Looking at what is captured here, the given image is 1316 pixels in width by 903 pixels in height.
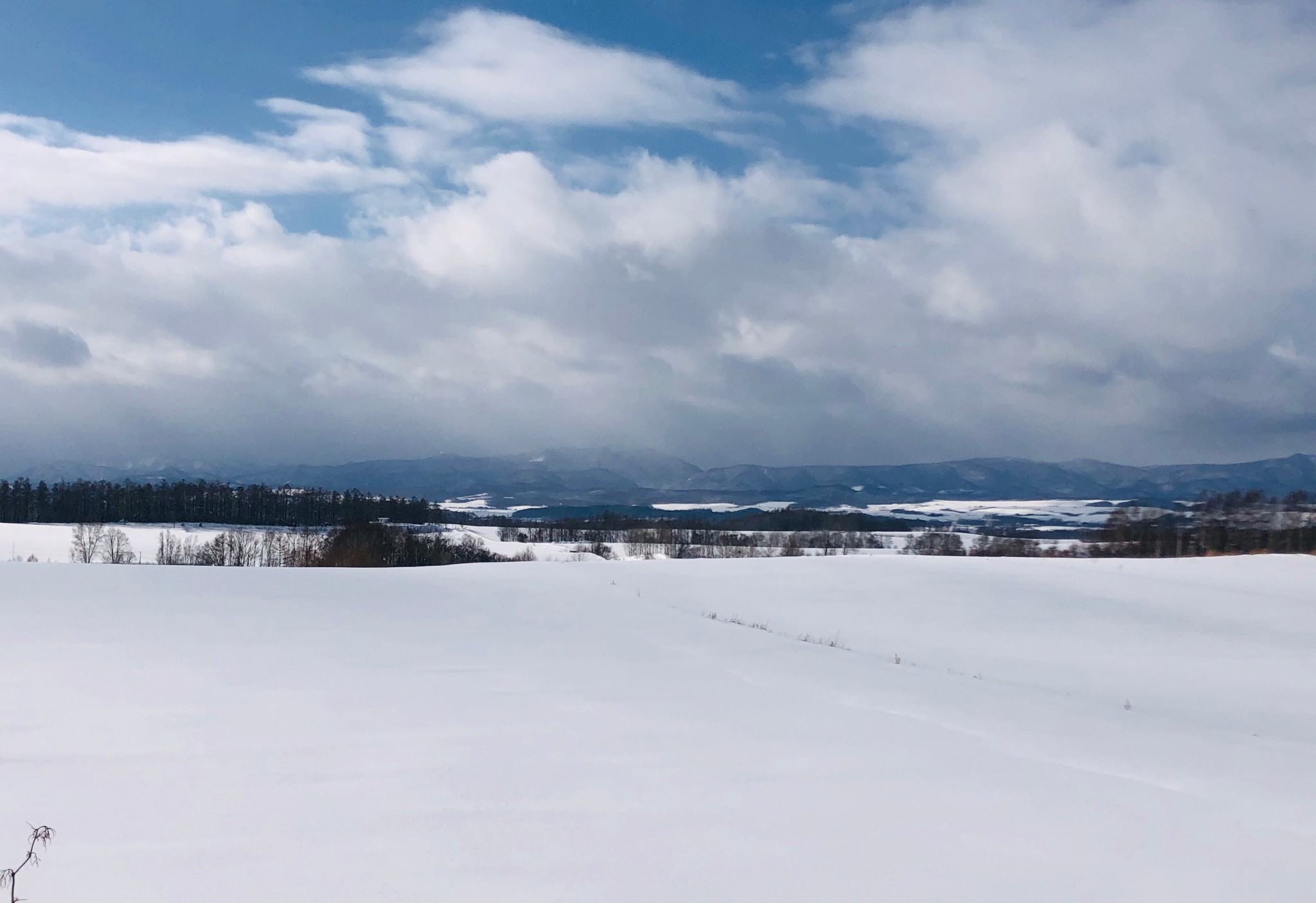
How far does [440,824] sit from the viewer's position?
435cm

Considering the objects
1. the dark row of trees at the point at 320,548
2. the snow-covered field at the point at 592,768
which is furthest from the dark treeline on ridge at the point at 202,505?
the snow-covered field at the point at 592,768

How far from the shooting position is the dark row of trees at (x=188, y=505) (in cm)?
9475

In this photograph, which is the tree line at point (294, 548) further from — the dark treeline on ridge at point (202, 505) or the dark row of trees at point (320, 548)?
the dark treeline on ridge at point (202, 505)

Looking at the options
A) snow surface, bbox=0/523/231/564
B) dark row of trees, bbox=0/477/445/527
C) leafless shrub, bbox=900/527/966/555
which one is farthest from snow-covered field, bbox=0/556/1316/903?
dark row of trees, bbox=0/477/445/527

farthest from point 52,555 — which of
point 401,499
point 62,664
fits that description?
point 62,664

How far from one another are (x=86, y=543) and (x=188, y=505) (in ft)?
109

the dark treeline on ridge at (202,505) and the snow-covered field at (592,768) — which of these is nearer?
the snow-covered field at (592,768)

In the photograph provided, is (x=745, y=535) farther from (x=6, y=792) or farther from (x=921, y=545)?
(x=6, y=792)

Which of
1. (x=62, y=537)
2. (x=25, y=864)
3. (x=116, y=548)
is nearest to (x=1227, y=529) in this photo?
(x=25, y=864)

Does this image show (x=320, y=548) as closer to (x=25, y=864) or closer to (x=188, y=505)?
(x=188, y=505)

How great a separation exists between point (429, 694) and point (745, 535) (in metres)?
102

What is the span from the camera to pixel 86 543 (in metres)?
67.4

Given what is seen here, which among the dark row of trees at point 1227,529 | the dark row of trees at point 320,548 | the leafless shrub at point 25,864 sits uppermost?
the leafless shrub at point 25,864

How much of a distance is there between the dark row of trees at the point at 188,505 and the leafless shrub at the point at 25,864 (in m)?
91.4
